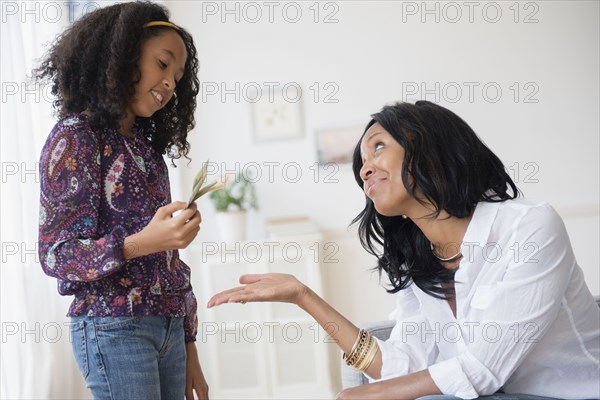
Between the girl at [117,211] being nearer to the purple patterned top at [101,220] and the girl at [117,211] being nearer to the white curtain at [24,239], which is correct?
the purple patterned top at [101,220]

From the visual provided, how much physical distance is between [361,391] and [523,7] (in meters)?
3.03

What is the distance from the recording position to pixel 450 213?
1.66 metres

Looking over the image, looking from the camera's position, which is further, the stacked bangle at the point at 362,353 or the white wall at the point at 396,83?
the white wall at the point at 396,83

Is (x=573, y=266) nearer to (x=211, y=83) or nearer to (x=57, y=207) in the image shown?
(x=57, y=207)

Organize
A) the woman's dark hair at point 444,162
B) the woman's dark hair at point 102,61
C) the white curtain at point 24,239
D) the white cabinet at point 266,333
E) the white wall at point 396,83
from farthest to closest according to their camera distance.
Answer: the white wall at point 396,83 → the white cabinet at point 266,333 → the white curtain at point 24,239 → the woman's dark hair at point 444,162 → the woman's dark hair at point 102,61

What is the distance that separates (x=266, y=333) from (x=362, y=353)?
1.92m

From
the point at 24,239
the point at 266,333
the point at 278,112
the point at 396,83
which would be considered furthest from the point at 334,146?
the point at 24,239

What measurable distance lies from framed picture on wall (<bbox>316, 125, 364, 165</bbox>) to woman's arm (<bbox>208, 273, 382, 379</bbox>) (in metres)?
2.26

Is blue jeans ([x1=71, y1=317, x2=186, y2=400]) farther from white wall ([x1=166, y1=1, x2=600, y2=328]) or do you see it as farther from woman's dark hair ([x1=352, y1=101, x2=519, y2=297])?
white wall ([x1=166, y1=1, x2=600, y2=328])

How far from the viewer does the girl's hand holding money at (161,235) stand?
1.41 metres

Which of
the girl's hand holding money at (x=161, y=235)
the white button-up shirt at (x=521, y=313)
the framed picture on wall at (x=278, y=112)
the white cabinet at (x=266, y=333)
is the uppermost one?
the framed picture on wall at (x=278, y=112)

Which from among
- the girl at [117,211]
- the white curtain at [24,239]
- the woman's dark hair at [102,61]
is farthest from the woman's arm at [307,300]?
the white curtain at [24,239]

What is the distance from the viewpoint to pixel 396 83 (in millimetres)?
3879

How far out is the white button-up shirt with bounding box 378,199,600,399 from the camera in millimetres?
1431
